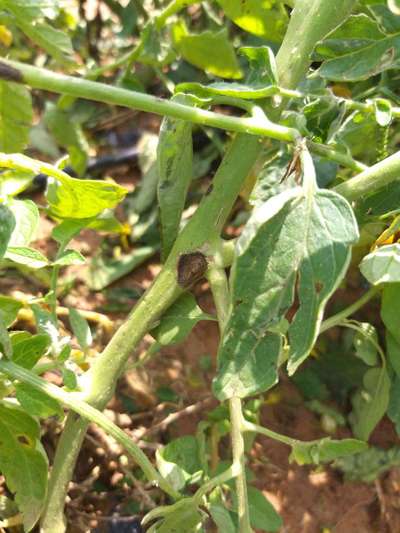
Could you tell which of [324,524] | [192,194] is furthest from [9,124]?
[324,524]

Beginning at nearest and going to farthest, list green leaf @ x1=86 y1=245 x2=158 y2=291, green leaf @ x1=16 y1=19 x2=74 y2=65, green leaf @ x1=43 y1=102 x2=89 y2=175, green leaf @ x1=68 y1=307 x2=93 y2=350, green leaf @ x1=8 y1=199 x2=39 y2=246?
green leaf @ x1=8 y1=199 x2=39 y2=246
green leaf @ x1=68 y1=307 x2=93 y2=350
green leaf @ x1=16 y1=19 x2=74 y2=65
green leaf @ x1=86 y1=245 x2=158 y2=291
green leaf @ x1=43 y1=102 x2=89 y2=175

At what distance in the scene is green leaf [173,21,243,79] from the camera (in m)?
1.43

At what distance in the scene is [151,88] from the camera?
1.93 m

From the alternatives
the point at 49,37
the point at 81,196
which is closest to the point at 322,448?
the point at 81,196

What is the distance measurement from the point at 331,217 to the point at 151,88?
3.83 ft

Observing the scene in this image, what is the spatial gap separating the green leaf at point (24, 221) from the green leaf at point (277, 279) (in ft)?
1.12

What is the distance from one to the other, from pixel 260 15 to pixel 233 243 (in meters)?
0.42

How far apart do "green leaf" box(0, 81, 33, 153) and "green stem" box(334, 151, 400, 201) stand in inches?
24.4

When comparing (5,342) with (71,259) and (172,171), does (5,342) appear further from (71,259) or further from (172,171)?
(172,171)

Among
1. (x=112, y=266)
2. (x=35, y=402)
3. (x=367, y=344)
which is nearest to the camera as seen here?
(x=35, y=402)

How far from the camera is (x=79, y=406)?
967 mm

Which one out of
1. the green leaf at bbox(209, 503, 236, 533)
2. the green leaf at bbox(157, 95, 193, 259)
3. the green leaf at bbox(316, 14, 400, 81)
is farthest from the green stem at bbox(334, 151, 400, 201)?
the green leaf at bbox(209, 503, 236, 533)

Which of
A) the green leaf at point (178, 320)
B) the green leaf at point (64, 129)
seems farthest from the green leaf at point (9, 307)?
the green leaf at point (64, 129)

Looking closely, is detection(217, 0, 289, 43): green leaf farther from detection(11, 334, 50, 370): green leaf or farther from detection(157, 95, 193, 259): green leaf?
detection(11, 334, 50, 370): green leaf
